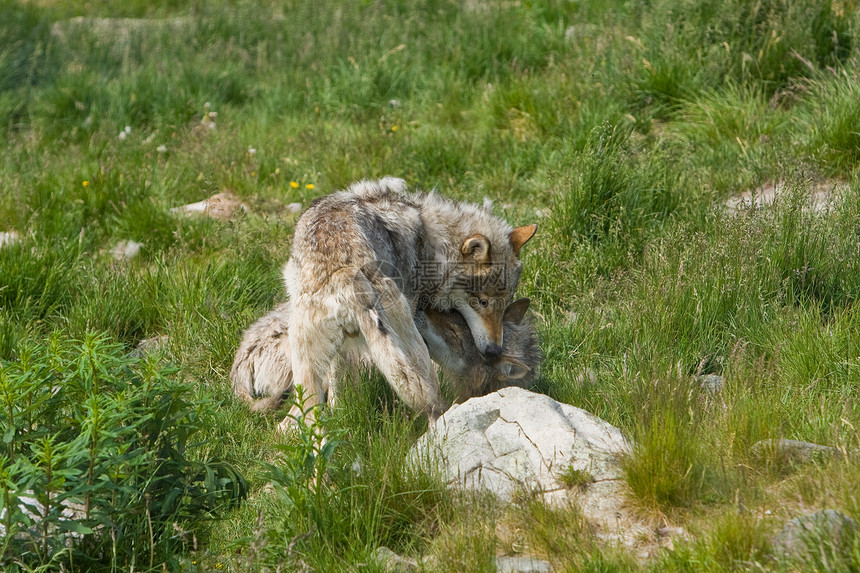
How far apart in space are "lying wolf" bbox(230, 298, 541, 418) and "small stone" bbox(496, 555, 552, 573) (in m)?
2.18

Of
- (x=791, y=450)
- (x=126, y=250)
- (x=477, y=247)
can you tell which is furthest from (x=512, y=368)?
(x=126, y=250)

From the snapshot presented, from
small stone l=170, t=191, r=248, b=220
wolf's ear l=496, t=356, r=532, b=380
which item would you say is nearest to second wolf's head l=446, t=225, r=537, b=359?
wolf's ear l=496, t=356, r=532, b=380

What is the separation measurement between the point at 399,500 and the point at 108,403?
1.40m

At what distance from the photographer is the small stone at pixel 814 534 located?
332 centimetres

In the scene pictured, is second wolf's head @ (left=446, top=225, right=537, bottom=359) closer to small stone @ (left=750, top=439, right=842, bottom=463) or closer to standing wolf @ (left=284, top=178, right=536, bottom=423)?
standing wolf @ (left=284, top=178, right=536, bottom=423)

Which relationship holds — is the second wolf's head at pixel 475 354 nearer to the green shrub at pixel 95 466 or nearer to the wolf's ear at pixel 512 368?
the wolf's ear at pixel 512 368

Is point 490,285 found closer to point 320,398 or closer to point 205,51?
point 320,398

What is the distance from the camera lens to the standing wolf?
4926mm

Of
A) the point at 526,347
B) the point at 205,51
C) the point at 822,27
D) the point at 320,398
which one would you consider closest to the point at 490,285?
the point at 526,347

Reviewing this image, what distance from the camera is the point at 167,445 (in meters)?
4.18

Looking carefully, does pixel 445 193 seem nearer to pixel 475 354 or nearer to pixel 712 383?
pixel 475 354

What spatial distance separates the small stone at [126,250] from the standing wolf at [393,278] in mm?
2484

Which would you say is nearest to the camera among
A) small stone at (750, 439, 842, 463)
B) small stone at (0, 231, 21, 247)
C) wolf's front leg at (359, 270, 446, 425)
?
small stone at (750, 439, 842, 463)

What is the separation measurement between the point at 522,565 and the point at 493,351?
8.03 ft
